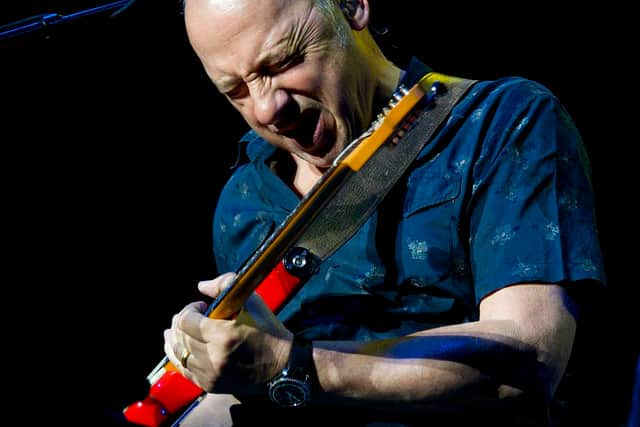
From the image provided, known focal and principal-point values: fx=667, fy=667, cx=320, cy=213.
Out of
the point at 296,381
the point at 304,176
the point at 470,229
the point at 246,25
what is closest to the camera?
the point at 296,381

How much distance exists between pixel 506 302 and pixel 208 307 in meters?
0.57

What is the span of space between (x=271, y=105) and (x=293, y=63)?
12 centimetres

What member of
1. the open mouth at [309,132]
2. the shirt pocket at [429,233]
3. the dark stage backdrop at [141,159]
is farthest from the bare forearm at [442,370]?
the dark stage backdrop at [141,159]

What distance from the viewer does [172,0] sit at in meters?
2.12

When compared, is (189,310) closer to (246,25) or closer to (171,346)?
(171,346)

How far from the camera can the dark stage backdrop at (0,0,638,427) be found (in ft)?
6.81

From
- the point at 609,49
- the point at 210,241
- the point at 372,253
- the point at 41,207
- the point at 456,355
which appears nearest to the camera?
the point at 456,355

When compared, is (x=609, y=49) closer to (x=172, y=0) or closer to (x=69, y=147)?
(x=172, y=0)

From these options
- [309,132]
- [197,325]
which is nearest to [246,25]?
[309,132]

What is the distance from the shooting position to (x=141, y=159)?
264 centimetres

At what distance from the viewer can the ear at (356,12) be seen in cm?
174

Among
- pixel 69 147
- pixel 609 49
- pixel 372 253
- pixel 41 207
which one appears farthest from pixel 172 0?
pixel 609 49

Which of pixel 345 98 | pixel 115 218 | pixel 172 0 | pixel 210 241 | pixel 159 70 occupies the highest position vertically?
pixel 172 0

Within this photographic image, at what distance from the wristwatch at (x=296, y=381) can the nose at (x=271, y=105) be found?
63cm
